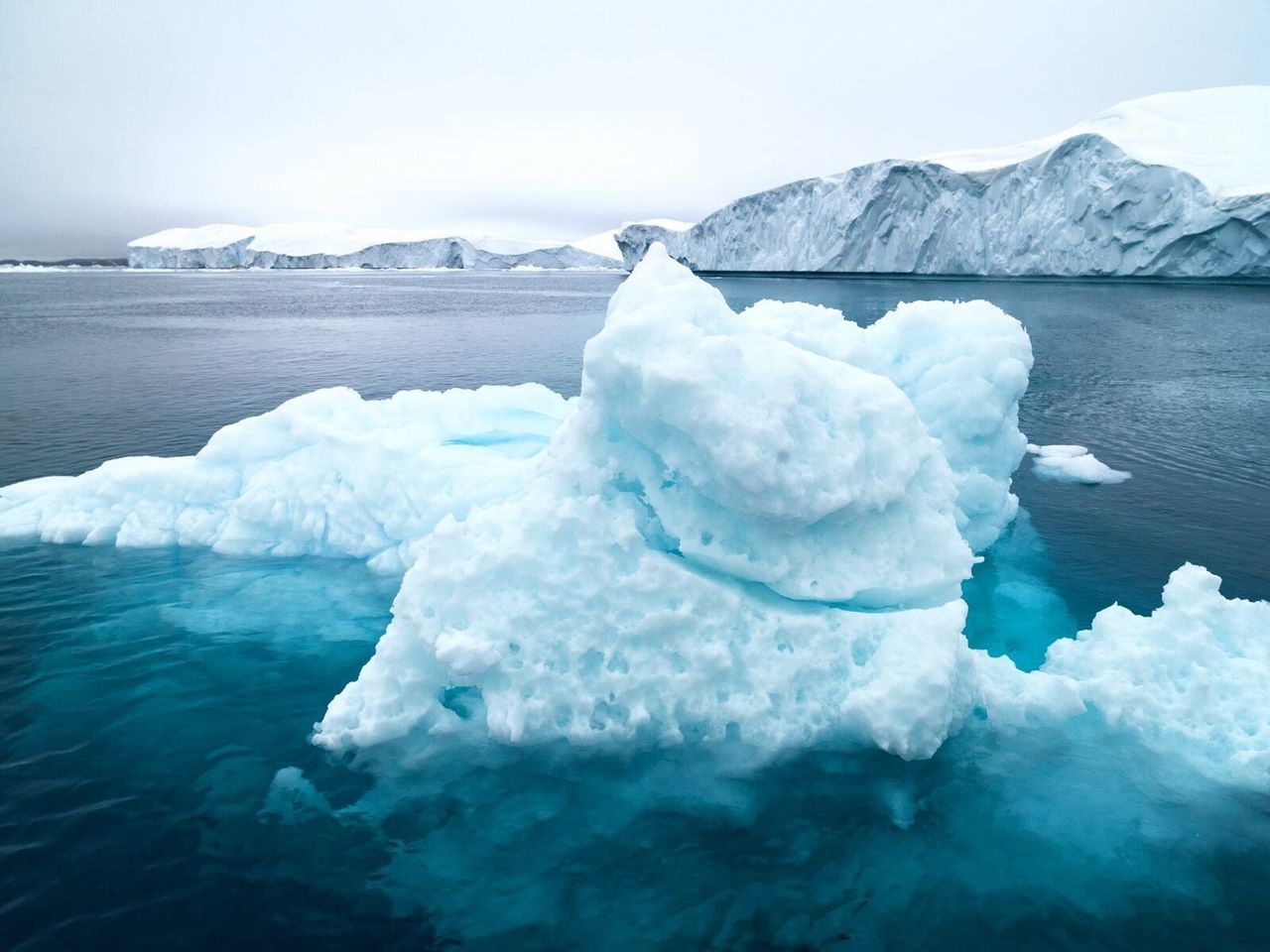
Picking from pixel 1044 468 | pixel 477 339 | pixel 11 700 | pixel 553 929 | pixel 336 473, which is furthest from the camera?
pixel 477 339

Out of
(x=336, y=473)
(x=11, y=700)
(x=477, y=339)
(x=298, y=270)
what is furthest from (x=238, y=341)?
(x=298, y=270)

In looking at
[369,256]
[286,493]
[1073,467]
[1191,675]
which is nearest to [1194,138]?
[1073,467]

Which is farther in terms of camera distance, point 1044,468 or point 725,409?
point 1044,468

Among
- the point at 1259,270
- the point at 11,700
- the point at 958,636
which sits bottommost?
the point at 11,700

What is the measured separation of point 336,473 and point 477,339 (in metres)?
26.6

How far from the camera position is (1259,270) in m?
54.0

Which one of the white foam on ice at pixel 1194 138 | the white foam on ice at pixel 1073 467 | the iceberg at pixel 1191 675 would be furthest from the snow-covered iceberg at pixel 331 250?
the iceberg at pixel 1191 675

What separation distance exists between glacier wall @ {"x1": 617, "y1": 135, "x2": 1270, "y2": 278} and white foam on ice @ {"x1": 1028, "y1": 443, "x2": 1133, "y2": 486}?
45.5 m

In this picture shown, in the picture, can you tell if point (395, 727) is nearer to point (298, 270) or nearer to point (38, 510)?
point (38, 510)

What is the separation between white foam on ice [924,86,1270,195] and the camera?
166 feet

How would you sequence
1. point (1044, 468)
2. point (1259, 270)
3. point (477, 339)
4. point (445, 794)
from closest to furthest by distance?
point (445, 794) → point (1044, 468) → point (477, 339) → point (1259, 270)

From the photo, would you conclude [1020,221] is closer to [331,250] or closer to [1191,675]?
[1191,675]

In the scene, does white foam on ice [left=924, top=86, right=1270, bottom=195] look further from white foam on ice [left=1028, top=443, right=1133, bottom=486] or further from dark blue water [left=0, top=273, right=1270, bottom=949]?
dark blue water [left=0, top=273, right=1270, bottom=949]

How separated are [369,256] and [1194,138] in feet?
391
